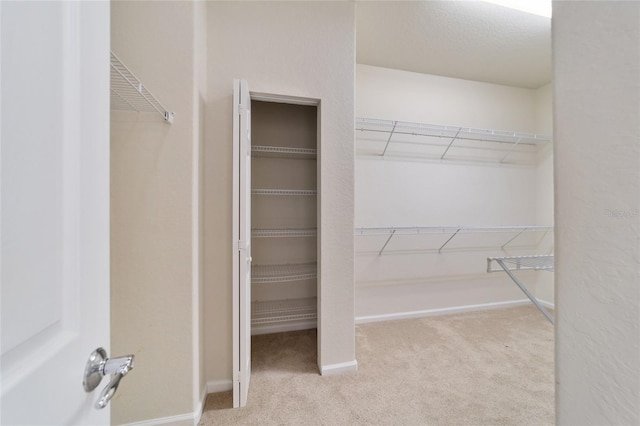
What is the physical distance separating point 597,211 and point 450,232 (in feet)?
7.59

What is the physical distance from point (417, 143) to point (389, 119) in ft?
1.33

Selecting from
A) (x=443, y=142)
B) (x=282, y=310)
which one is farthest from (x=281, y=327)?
(x=443, y=142)

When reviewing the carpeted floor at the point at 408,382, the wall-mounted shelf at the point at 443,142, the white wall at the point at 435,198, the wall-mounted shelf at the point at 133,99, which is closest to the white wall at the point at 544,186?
the white wall at the point at 435,198

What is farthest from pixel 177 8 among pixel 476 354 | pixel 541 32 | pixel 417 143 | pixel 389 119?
pixel 476 354

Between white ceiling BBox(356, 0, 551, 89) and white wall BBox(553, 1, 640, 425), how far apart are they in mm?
1660

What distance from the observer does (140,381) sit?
119 centimetres

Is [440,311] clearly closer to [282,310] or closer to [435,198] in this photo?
[435,198]

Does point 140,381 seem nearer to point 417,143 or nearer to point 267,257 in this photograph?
point 267,257

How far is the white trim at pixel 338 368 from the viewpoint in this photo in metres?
1.62
